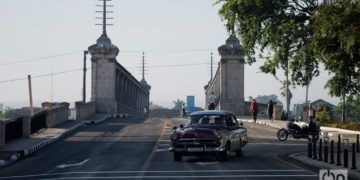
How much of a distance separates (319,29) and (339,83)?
33.0 feet

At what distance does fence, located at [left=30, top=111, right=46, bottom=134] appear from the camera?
35812mm

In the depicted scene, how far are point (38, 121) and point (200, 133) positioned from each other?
1705cm

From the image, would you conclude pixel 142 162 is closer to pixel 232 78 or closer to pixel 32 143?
pixel 32 143

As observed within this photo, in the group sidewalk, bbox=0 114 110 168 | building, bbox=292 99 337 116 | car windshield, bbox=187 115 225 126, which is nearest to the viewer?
car windshield, bbox=187 115 225 126

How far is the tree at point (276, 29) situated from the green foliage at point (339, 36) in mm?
11555

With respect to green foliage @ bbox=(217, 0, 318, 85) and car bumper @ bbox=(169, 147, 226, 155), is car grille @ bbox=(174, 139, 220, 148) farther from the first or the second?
green foliage @ bbox=(217, 0, 318, 85)

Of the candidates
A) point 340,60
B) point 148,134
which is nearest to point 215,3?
point 148,134

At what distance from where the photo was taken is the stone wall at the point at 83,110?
159 ft

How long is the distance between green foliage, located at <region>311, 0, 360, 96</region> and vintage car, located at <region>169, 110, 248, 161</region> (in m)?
3.89

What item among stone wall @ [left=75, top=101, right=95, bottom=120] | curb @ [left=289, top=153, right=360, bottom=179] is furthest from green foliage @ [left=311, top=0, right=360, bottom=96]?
stone wall @ [left=75, top=101, right=95, bottom=120]

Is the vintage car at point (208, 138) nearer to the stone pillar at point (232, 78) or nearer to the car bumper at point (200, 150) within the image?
the car bumper at point (200, 150)

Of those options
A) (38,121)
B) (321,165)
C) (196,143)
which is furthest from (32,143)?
(321,165)

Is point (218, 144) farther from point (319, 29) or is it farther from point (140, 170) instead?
point (319, 29)

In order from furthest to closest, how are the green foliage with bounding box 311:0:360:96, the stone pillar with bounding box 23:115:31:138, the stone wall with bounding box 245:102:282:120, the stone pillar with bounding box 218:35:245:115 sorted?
1. the stone pillar with bounding box 218:35:245:115
2. the stone wall with bounding box 245:102:282:120
3. the stone pillar with bounding box 23:115:31:138
4. the green foliage with bounding box 311:0:360:96
